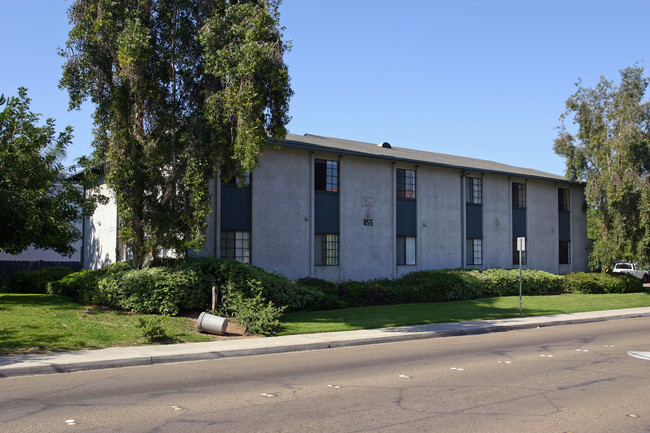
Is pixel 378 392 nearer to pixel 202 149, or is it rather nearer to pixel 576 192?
pixel 202 149

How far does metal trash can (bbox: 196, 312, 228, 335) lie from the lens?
15.1 m

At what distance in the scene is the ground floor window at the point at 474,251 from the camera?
101ft

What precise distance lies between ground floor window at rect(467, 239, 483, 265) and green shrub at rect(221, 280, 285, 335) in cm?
1537

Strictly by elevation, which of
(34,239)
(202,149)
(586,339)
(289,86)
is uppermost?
(289,86)

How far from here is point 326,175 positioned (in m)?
25.6

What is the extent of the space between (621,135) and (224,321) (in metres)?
25.8

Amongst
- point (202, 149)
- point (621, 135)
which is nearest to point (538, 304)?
point (621, 135)

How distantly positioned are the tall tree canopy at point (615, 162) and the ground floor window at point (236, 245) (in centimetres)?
2036

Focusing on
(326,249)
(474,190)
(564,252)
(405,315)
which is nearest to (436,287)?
(326,249)

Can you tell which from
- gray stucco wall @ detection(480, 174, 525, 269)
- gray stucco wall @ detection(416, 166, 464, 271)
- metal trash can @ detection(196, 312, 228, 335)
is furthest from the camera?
gray stucco wall @ detection(480, 174, 525, 269)

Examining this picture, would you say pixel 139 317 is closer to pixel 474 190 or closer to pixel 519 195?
pixel 474 190

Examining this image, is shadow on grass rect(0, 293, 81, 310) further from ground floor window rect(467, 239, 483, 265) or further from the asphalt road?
ground floor window rect(467, 239, 483, 265)

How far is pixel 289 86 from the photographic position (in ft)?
58.3

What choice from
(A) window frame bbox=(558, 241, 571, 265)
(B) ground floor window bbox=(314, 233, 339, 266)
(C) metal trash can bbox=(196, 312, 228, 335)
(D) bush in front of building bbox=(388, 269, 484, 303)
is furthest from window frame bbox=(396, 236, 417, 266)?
(C) metal trash can bbox=(196, 312, 228, 335)
